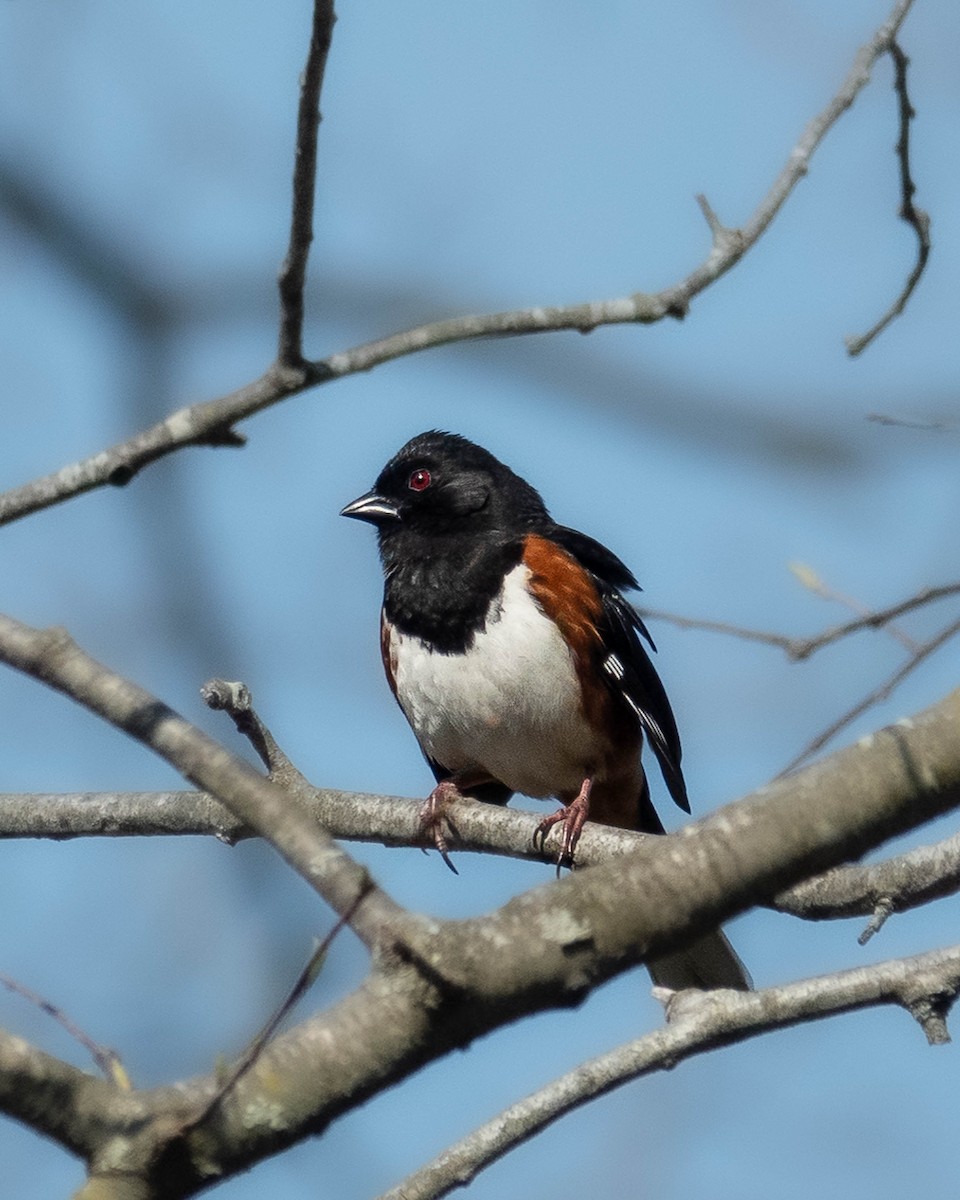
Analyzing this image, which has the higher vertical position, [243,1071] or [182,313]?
[182,313]

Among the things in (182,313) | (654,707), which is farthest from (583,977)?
(654,707)

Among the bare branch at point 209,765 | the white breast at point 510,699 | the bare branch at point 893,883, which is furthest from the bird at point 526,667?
the bare branch at point 209,765

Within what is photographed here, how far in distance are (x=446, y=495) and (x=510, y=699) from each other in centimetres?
93

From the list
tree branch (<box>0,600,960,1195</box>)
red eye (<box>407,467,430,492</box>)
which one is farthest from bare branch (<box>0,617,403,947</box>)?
red eye (<box>407,467,430,492</box>)

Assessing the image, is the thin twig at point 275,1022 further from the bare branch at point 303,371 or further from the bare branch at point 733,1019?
the bare branch at point 733,1019

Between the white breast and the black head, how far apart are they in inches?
17.1

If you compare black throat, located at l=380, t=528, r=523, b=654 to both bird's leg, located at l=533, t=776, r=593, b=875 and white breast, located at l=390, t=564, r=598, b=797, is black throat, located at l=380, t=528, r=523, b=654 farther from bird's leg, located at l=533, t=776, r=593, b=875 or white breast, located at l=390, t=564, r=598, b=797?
bird's leg, located at l=533, t=776, r=593, b=875

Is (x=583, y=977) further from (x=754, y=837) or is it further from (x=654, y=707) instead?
(x=654, y=707)

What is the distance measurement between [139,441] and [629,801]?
2903mm

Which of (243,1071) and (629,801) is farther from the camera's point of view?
(629,801)

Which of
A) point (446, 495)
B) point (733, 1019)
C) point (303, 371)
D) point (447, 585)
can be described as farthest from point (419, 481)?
point (303, 371)

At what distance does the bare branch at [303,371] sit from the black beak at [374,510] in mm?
2749

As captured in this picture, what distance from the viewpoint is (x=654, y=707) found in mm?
4551

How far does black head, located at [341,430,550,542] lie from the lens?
192 inches
